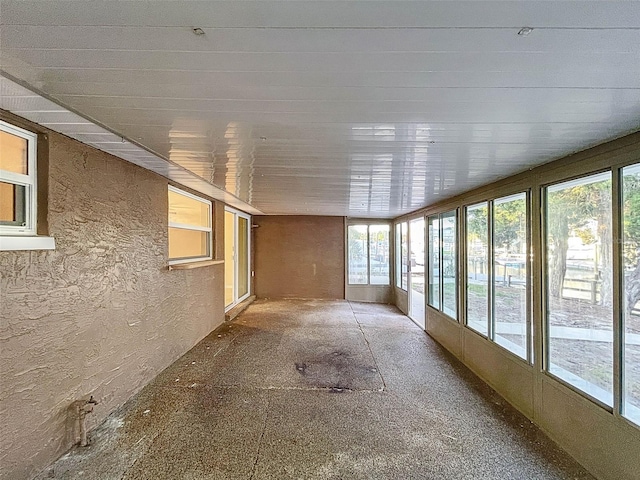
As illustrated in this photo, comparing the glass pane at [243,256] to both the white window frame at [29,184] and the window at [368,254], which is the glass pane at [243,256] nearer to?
the window at [368,254]

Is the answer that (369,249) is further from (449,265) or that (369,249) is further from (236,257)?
(449,265)

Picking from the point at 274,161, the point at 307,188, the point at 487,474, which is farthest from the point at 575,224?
the point at 307,188

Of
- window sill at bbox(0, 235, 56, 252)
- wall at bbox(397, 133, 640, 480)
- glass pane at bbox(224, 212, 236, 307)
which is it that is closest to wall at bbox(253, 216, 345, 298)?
glass pane at bbox(224, 212, 236, 307)

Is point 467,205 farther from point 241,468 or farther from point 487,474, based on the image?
point 241,468

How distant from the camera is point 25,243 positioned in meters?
2.02

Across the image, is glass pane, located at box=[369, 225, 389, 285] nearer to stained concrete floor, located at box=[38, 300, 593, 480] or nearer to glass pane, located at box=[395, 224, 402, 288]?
glass pane, located at box=[395, 224, 402, 288]

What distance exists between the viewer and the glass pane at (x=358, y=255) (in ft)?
30.1

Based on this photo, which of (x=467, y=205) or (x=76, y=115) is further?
(x=467, y=205)

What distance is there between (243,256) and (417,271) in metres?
4.02

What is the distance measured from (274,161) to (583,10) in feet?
7.44

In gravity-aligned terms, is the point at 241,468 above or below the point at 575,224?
below

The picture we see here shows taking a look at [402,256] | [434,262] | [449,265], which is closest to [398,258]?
[402,256]

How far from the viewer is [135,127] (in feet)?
7.06

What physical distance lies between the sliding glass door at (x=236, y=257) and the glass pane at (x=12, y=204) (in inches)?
183
